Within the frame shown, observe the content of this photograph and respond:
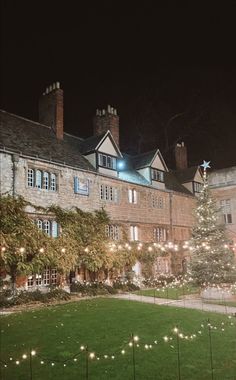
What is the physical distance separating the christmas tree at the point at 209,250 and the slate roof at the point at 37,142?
8143mm

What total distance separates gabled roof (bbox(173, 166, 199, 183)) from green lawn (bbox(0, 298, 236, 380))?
22.2 metres

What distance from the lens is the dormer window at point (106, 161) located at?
83.3ft

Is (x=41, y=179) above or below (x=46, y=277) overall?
above

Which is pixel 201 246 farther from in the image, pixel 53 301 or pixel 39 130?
pixel 39 130

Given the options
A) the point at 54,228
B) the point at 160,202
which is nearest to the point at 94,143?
the point at 54,228

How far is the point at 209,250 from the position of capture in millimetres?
20172

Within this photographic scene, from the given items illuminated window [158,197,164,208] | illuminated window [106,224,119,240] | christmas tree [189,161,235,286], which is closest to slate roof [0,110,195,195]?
illuminated window [158,197,164,208]

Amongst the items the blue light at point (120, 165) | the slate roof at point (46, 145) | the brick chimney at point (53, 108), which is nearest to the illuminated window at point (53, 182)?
the slate roof at point (46, 145)

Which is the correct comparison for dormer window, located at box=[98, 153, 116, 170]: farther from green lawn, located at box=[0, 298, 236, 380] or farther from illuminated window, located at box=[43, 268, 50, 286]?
green lawn, located at box=[0, 298, 236, 380]

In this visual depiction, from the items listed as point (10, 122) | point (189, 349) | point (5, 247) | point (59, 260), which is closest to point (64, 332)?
point (189, 349)

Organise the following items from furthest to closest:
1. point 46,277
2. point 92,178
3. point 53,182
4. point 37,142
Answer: point 92,178 → point 37,142 → point 53,182 → point 46,277

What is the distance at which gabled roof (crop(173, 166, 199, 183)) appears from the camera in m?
36.2

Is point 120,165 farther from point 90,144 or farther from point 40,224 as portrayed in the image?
point 40,224

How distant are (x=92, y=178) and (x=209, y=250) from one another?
9128mm
